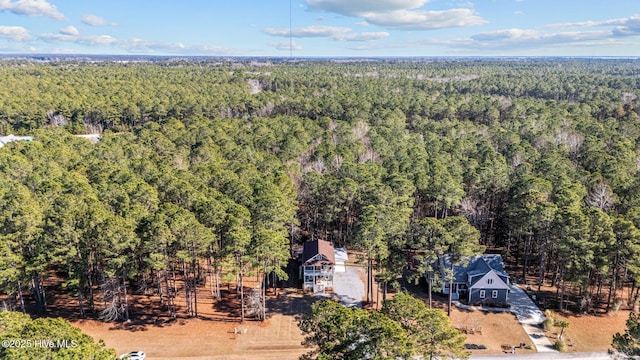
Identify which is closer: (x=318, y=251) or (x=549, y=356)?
(x=549, y=356)

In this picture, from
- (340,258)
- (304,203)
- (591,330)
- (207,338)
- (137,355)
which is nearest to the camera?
(137,355)

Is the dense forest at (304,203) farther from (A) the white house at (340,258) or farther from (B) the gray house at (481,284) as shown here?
(A) the white house at (340,258)

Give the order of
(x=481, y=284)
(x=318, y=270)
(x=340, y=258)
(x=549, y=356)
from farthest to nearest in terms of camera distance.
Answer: (x=340, y=258) < (x=318, y=270) < (x=481, y=284) < (x=549, y=356)

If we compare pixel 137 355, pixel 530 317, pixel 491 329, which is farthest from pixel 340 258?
pixel 137 355

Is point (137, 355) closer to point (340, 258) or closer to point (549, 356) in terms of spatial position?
point (340, 258)

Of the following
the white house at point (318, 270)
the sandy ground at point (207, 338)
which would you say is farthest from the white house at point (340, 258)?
the sandy ground at point (207, 338)

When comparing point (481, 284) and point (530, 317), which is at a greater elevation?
point (481, 284)

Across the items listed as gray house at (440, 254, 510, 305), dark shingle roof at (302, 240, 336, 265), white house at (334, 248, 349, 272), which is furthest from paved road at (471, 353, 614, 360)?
white house at (334, 248, 349, 272)

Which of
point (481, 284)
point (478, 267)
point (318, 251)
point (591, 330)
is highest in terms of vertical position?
point (318, 251)

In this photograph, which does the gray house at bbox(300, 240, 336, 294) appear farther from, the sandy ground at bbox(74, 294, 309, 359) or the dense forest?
the sandy ground at bbox(74, 294, 309, 359)

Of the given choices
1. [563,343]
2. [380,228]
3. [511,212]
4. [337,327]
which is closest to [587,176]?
[511,212]
